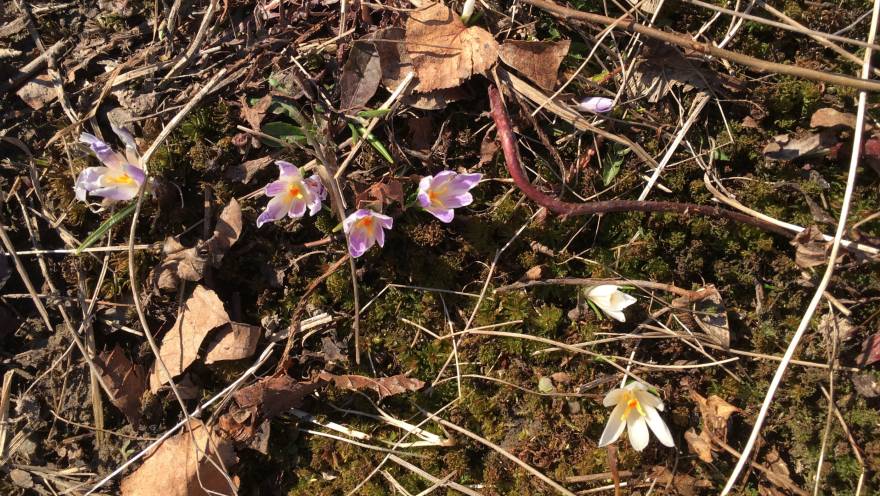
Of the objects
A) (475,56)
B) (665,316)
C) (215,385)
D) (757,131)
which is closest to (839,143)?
(757,131)

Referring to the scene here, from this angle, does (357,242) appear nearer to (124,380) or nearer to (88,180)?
(88,180)

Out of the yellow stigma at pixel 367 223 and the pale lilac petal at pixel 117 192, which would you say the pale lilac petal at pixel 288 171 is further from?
the pale lilac petal at pixel 117 192

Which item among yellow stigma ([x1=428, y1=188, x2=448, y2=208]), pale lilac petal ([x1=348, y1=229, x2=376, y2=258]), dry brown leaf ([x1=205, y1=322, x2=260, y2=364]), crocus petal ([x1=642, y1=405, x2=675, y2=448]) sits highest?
yellow stigma ([x1=428, y1=188, x2=448, y2=208])

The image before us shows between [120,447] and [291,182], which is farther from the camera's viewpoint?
[120,447]

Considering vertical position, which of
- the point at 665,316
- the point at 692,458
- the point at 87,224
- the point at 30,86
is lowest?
the point at 692,458

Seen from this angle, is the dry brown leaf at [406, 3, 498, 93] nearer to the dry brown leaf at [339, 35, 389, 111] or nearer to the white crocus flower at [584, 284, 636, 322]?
the dry brown leaf at [339, 35, 389, 111]

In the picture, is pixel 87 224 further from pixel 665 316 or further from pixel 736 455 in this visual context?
pixel 736 455

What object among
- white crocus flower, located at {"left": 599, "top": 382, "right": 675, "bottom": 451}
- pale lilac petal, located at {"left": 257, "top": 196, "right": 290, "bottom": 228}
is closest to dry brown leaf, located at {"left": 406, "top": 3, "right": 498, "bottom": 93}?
pale lilac petal, located at {"left": 257, "top": 196, "right": 290, "bottom": 228}
